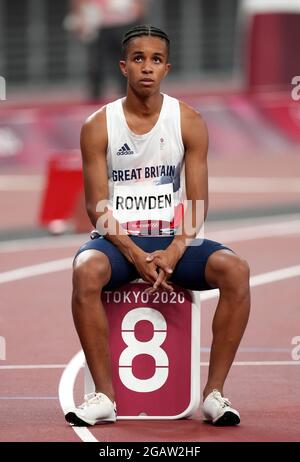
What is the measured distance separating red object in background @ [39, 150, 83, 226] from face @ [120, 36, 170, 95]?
270 inches

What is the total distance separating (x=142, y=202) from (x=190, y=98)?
16612mm

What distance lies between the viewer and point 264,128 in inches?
813

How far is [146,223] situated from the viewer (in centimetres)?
697

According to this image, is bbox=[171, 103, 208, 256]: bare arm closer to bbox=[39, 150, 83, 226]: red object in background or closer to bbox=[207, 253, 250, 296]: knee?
bbox=[207, 253, 250, 296]: knee

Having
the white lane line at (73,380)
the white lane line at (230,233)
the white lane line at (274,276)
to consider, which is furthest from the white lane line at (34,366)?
the white lane line at (230,233)

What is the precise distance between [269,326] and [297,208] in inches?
245

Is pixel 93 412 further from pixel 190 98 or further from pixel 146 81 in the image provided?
pixel 190 98

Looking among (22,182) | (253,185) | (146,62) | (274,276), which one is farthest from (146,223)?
(22,182)

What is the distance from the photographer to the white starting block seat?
6.84 meters

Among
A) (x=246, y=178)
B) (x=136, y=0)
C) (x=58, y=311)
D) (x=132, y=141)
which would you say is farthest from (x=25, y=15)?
(x=132, y=141)

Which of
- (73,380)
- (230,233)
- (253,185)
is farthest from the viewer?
(253,185)

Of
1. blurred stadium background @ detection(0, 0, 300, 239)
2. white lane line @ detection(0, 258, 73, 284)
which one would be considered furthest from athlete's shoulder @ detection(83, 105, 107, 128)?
blurred stadium background @ detection(0, 0, 300, 239)

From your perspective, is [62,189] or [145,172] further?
[62,189]
